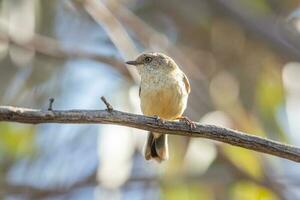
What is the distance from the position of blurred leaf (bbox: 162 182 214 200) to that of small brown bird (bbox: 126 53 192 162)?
1.07 meters

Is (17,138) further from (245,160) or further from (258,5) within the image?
(258,5)

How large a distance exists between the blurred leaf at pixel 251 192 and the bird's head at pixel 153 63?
1.40 meters

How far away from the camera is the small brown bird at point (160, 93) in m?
3.73

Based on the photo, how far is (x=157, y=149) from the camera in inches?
157

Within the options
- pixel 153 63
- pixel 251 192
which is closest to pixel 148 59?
pixel 153 63

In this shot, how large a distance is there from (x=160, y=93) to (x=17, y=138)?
7.34ft

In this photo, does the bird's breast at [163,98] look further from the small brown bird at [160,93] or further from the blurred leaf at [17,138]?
the blurred leaf at [17,138]

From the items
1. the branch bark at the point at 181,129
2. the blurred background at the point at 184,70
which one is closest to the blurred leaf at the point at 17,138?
the blurred background at the point at 184,70

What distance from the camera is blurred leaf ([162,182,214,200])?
513 cm

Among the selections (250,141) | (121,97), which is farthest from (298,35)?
(250,141)

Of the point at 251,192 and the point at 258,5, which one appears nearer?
the point at 251,192

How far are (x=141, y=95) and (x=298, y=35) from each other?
1.21 m

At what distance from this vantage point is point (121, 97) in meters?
5.42

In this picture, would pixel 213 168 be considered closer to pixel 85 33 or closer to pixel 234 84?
pixel 234 84
